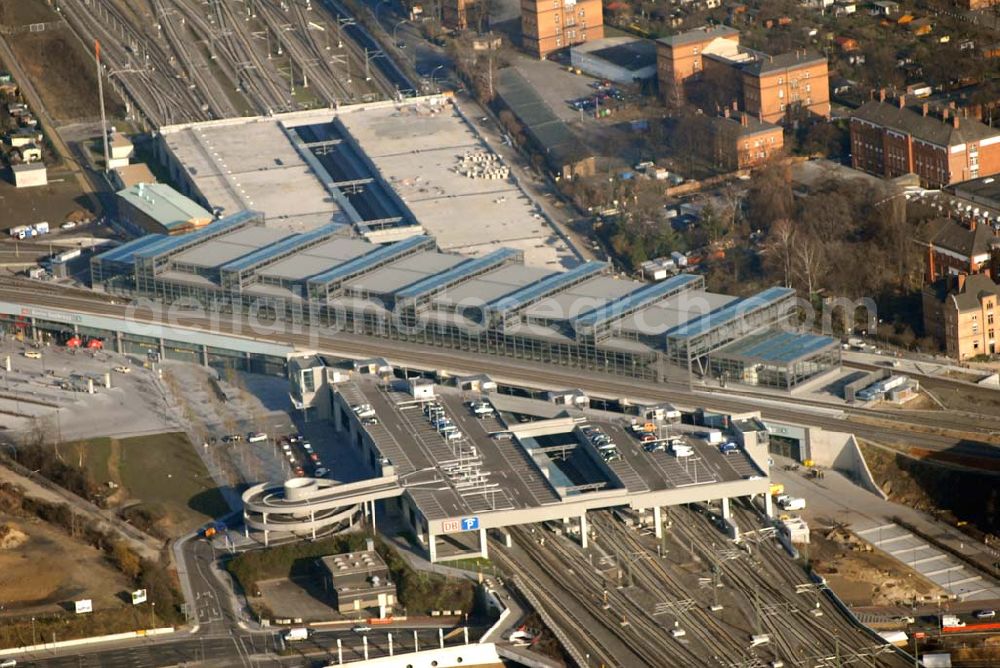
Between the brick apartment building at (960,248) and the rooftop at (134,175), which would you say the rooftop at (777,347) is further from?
the rooftop at (134,175)

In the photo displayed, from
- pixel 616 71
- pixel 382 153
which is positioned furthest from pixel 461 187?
pixel 616 71

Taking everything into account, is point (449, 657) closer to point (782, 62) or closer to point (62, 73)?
point (782, 62)

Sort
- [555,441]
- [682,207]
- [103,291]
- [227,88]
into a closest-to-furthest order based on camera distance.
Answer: [555,441] → [103,291] → [682,207] → [227,88]

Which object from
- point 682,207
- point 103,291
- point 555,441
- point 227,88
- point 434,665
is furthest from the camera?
point 227,88

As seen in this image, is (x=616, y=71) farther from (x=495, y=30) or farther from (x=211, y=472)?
(x=211, y=472)

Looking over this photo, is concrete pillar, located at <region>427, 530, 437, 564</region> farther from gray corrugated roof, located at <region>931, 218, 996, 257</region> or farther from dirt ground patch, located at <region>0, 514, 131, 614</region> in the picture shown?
gray corrugated roof, located at <region>931, 218, 996, 257</region>

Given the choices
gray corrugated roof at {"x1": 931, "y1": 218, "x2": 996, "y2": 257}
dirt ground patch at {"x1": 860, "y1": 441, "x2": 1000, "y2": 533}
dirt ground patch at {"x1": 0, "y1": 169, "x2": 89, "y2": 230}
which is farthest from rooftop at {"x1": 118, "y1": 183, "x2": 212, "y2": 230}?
dirt ground patch at {"x1": 860, "y1": 441, "x2": 1000, "y2": 533}

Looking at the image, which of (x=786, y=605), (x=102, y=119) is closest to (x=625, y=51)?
(x=102, y=119)
